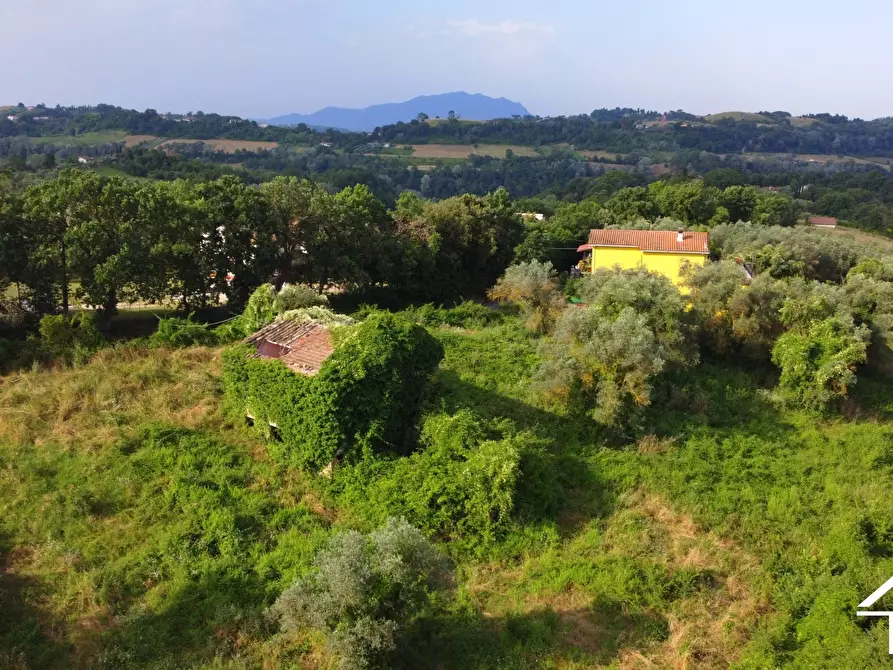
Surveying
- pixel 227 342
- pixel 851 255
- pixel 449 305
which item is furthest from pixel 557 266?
pixel 227 342

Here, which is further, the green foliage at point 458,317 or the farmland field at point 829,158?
the farmland field at point 829,158

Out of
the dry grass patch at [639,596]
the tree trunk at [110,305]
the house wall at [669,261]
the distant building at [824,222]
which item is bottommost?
the dry grass patch at [639,596]

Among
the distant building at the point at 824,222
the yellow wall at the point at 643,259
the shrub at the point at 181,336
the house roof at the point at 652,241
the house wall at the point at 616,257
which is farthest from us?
the distant building at the point at 824,222

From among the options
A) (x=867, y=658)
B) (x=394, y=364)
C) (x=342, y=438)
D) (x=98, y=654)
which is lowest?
(x=98, y=654)

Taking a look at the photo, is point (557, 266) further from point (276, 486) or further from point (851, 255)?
point (276, 486)

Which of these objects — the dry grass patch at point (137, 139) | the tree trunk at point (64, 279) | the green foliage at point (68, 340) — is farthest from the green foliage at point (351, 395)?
the dry grass patch at point (137, 139)

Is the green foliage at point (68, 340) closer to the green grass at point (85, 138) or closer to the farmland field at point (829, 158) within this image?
the green grass at point (85, 138)
